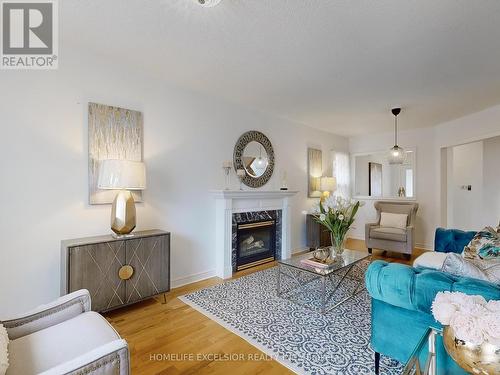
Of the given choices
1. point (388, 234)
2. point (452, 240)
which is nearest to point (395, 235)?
point (388, 234)

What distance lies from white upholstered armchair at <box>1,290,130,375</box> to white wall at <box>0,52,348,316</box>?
1141 millimetres

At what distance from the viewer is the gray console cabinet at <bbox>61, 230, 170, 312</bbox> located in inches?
85.0

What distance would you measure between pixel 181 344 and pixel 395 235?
13.0 ft

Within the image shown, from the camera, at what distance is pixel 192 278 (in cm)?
332

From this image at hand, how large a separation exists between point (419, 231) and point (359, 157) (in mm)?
2111

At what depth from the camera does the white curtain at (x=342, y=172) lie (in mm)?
5926

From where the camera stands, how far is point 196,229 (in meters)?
3.38

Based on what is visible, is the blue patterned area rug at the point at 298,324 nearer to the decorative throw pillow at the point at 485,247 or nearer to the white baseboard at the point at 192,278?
the white baseboard at the point at 192,278

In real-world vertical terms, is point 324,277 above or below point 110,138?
below

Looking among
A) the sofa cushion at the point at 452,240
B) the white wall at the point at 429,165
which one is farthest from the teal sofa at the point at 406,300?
the white wall at the point at 429,165

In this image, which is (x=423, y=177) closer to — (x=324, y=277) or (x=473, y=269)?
(x=324, y=277)

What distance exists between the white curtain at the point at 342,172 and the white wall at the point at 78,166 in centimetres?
323

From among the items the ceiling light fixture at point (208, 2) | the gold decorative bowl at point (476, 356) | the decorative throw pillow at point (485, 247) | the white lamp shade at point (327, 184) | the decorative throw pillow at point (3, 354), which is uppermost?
the ceiling light fixture at point (208, 2)

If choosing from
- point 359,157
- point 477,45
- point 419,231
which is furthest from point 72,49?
point 419,231
